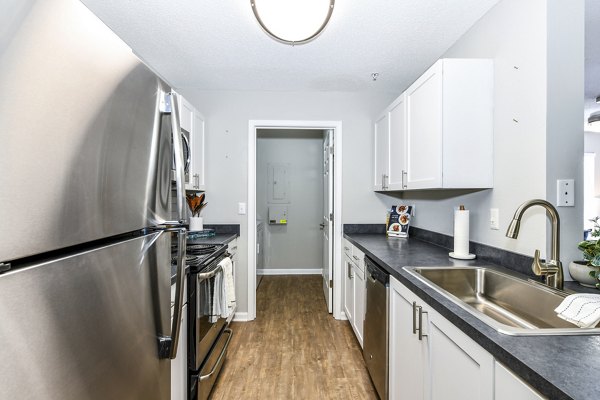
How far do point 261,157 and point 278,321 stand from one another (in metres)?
2.77

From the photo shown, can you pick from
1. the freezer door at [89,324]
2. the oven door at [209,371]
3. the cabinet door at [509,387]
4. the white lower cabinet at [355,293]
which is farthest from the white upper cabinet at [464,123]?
the oven door at [209,371]

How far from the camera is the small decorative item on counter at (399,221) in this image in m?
2.86

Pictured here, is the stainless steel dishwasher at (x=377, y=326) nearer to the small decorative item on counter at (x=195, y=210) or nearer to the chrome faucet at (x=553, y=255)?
the chrome faucet at (x=553, y=255)

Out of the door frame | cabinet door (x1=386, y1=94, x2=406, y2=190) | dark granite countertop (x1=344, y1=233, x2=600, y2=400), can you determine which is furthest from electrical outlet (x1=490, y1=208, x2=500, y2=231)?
the door frame

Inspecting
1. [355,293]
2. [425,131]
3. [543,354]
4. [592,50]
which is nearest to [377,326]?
[355,293]

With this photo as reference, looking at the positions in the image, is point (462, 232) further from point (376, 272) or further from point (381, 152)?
point (381, 152)

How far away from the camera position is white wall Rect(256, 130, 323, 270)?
4965mm

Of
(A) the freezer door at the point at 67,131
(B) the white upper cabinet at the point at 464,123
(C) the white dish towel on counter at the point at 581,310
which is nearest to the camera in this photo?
(A) the freezer door at the point at 67,131

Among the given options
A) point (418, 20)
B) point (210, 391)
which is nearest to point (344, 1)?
point (418, 20)

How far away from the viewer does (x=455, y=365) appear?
3.29ft

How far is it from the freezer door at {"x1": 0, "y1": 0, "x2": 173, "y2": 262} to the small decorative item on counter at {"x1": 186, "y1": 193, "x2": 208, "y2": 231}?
2.02 meters

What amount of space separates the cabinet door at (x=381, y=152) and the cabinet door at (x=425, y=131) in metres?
0.48

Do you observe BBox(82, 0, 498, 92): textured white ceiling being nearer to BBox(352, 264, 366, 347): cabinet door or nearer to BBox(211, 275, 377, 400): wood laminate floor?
BBox(352, 264, 366, 347): cabinet door

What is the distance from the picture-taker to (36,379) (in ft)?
1.57
